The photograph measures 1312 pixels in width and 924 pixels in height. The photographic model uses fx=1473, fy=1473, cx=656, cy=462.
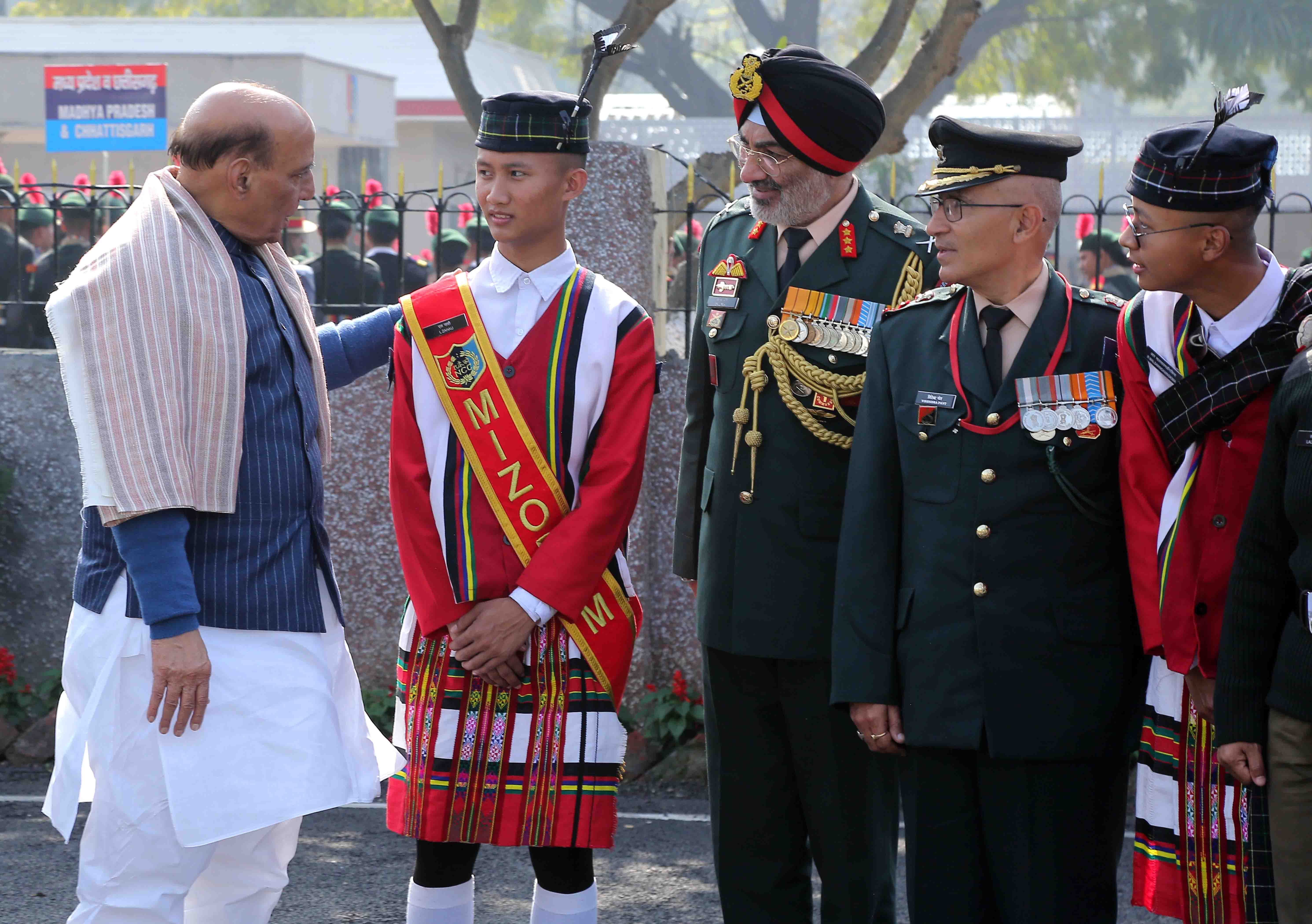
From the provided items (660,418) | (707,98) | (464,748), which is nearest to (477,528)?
(464,748)

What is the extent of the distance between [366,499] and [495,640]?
9.61ft

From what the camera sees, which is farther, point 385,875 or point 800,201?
point 385,875

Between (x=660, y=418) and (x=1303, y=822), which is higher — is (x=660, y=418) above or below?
above

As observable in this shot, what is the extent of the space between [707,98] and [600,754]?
33.9 metres

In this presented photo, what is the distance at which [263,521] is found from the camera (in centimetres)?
292

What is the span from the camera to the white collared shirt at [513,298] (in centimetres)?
327

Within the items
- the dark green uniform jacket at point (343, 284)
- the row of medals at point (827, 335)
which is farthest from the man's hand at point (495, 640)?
the dark green uniform jacket at point (343, 284)

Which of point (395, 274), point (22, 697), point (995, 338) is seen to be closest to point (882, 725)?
point (995, 338)

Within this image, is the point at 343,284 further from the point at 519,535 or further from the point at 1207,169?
the point at 1207,169

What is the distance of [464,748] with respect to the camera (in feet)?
10.6

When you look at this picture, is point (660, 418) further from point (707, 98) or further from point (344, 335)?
point (707, 98)

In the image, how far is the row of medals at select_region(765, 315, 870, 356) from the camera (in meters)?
3.21

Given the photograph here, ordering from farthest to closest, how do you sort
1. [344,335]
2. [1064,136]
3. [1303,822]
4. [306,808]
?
[344,335] → [1064,136] → [306,808] → [1303,822]

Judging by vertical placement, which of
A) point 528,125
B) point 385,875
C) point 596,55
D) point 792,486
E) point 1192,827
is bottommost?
point 385,875
